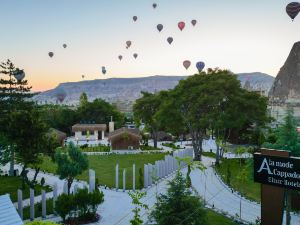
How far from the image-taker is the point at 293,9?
38.0m

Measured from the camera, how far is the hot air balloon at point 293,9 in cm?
3772

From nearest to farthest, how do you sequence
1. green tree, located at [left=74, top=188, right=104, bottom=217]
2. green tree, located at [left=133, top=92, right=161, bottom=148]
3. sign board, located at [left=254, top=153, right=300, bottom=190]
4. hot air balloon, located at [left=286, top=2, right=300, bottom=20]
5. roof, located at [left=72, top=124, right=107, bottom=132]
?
sign board, located at [left=254, top=153, right=300, bottom=190]
green tree, located at [left=74, top=188, right=104, bottom=217]
hot air balloon, located at [left=286, top=2, right=300, bottom=20]
green tree, located at [left=133, top=92, right=161, bottom=148]
roof, located at [left=72, top=124, right=107, bottom=132]

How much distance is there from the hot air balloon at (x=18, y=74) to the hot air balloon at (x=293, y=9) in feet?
111

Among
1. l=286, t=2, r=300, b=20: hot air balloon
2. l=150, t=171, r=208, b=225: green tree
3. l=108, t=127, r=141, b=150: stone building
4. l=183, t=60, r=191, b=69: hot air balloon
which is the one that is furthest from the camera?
l=108, t=127, r=141, b=150: stone building

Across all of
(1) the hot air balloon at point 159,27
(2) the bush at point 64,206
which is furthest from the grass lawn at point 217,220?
(1) the hot air balloon at point 159,27

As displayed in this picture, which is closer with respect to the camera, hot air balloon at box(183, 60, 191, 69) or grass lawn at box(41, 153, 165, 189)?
grass lawn at box(41, 153, 165, 189)

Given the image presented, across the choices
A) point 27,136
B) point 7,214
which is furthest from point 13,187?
point 7,214

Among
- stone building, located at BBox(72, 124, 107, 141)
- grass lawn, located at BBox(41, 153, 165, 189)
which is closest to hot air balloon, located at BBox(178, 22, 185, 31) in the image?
grass lawn, located at BBox(41, 153, 165, 189)

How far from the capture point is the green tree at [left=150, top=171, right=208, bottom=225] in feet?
50.7

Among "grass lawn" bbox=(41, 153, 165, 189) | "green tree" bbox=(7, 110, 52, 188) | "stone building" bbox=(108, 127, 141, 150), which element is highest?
"green tree" bbox=(7, 110, 52, 188)

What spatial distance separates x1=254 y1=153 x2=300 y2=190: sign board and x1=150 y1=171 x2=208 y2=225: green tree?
318 cm

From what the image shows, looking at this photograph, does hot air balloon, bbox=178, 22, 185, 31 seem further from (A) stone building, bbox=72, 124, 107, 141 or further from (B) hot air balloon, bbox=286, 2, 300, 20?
(A) stone building, bbox=72, 124, 107, 141

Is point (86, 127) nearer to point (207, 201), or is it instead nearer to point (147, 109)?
point (147, 109)

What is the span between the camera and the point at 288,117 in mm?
21406
